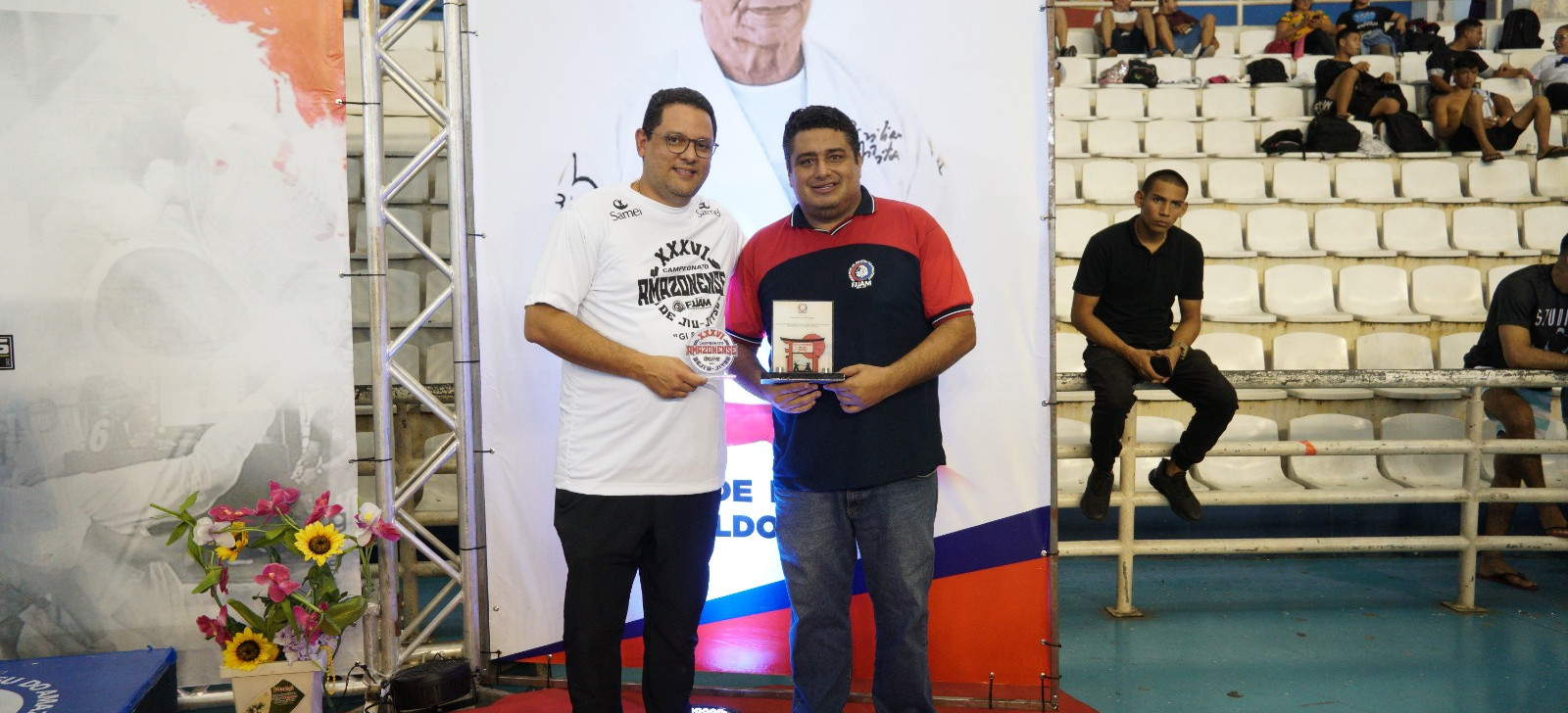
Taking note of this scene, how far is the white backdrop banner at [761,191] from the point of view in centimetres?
272

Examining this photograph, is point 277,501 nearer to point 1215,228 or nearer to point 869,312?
point 869,312

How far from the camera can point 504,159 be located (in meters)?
2.86

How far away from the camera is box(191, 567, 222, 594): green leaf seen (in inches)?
98.7

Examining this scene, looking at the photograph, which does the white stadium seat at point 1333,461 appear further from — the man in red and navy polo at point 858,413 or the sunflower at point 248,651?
the sunflower at point 248,651

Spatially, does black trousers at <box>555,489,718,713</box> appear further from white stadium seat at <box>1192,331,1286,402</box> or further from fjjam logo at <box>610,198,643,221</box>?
white stadium seat at <box>1192,331,1286,402</box>

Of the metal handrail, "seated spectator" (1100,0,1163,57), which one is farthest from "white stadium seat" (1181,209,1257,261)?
"seated spectator" (1100,0,1163,57)

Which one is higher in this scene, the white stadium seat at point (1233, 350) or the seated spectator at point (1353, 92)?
the seated spectator at point (1353, 92)

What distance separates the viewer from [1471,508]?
12.3 ft

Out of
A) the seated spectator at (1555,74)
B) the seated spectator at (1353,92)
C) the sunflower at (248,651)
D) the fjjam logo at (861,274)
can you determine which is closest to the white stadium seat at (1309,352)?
the seated spectator at (1353,92)

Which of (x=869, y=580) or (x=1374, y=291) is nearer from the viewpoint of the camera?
(x=869, y=580)

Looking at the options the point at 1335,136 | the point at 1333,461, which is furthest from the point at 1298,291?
the point at 1335,136

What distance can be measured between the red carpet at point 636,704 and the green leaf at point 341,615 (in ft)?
1.60

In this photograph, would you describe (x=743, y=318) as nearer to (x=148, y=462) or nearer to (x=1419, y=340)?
(x=148, y=462)

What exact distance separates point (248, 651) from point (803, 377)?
1.75 m
